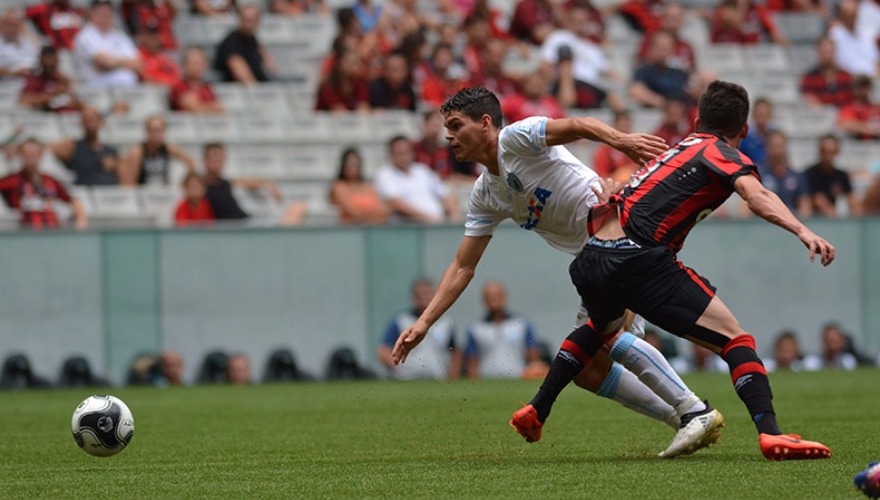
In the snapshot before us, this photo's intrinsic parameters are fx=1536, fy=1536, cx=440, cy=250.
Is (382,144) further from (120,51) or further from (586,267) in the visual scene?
(586,267)

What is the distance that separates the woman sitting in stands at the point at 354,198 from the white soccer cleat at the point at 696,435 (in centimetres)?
934

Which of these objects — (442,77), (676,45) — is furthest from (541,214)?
(676,45)

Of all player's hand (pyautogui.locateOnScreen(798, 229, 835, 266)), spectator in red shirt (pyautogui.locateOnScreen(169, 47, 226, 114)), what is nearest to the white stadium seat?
spectator in red shirt (pyautogui.locateOnScreen(169, 47, 226, 114))

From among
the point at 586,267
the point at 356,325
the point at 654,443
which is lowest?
the point at 356,325

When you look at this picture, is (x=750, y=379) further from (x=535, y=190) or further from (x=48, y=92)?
(x=48, y=92)

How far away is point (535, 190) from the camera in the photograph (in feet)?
27.6

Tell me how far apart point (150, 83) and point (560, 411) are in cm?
867

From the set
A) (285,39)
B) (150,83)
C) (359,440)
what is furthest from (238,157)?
(359,440)

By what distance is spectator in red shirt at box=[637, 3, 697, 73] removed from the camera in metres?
20.8

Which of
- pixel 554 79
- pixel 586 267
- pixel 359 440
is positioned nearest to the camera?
pixel 586 267

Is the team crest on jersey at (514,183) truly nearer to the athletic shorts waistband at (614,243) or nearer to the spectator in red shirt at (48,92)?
the athletic shorts waistband at (614,243)

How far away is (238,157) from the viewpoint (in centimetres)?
1847

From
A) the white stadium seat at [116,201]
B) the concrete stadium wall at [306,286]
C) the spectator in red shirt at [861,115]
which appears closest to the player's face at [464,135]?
the concrete stadium wall at [306,286]

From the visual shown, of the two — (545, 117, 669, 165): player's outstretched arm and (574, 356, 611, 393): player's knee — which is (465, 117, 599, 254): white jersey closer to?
(545, 117, 669, 165): player's outstretched arm
